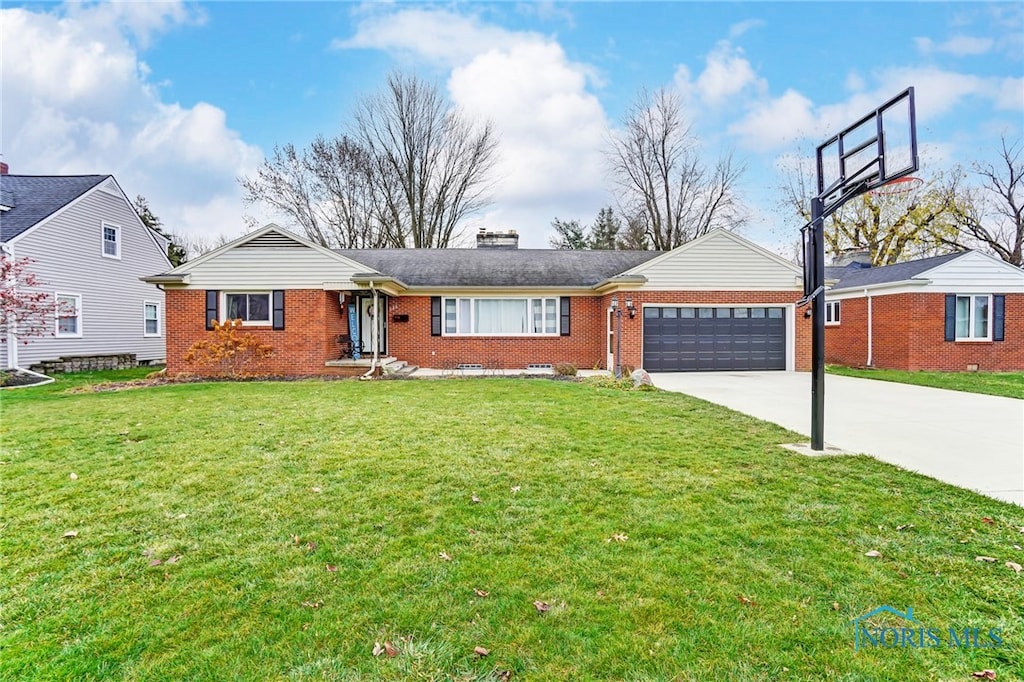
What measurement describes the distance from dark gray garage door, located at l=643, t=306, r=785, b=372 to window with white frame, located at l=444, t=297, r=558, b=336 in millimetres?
3218

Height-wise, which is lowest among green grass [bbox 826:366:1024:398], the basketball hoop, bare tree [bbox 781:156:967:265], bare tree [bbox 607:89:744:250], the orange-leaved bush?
green grass [bbox 826:366:1024:398]

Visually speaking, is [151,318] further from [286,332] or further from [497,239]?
[497,239]

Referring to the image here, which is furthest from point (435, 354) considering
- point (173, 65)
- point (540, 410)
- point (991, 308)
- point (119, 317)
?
point (991, 308)

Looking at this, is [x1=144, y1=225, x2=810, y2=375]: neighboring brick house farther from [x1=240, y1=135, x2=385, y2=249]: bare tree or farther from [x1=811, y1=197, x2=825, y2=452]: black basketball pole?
[x1=240, y1=135, x2=385, y2=249]: bare tree

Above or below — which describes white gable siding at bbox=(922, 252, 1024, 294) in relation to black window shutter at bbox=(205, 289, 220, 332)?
above

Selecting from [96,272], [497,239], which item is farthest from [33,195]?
[497,239]

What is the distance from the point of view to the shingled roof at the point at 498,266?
1580 centimetres

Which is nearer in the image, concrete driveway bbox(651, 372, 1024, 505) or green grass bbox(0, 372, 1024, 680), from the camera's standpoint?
green grass bbox(0, 372, 1024, 680)

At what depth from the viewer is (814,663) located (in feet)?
7.14

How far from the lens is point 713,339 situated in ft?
49.8

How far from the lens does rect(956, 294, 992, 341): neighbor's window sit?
1545 cm

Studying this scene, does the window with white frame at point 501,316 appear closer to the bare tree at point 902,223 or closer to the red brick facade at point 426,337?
the red brick facade at point 426,337

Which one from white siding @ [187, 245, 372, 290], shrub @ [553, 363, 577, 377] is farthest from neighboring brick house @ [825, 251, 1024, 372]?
white siding @ [187, 245, 372, 290]

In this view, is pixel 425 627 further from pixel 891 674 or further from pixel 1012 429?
pixel 1012 429
